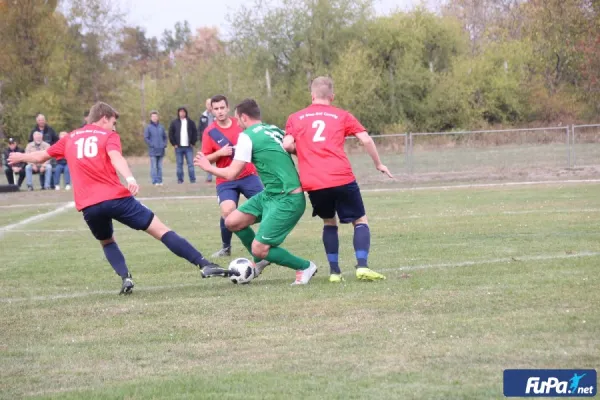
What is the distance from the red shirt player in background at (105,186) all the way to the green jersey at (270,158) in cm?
99

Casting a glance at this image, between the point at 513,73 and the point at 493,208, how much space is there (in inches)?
A: 1606

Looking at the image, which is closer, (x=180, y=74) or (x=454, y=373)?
(x=454, y=373)

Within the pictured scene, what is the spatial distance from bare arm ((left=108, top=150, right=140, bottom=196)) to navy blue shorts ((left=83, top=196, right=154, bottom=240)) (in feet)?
0.73

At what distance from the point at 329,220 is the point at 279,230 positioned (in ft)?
2.01

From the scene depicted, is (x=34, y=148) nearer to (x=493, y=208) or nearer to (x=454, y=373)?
(x=493, y=208)

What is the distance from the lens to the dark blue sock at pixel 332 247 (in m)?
9.33

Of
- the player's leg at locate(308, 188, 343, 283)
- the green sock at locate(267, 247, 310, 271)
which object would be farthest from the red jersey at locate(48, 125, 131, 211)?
the player's leg at locate(308, 188, 343, 283)

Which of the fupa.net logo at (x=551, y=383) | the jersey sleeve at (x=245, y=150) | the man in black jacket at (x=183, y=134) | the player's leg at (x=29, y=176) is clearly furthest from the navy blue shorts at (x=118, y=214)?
the player's leg at (x=29, y=176)

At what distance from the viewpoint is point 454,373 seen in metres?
5.33

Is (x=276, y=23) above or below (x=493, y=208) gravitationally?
above

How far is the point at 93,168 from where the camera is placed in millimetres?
8922

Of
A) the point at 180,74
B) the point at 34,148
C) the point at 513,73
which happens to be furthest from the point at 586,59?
the point at 34,148

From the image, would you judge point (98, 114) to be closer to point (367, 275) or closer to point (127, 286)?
point (127, 286)

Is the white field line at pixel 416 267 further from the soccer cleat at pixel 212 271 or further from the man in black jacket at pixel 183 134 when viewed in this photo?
the man in black jacket at pixel 183 134
